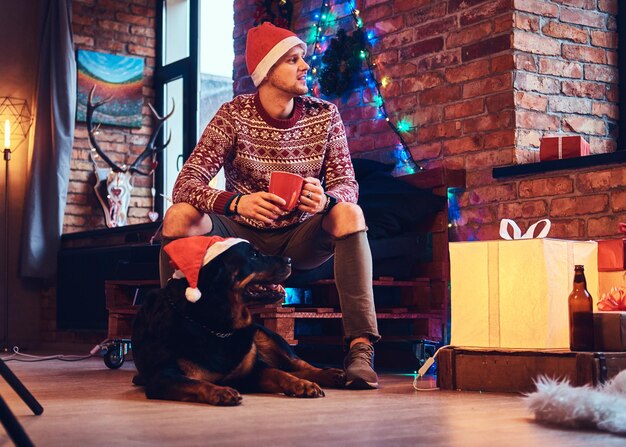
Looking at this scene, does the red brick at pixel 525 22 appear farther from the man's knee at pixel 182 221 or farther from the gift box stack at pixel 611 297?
the man's knee at pixel 182 221

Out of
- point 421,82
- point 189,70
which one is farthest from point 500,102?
point 189,70

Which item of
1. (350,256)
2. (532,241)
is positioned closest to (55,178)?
(350,256)

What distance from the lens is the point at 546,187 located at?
363cm

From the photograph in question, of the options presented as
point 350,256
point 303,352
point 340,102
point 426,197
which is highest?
point 340,102

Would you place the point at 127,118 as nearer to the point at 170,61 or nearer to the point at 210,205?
the point at 170,61

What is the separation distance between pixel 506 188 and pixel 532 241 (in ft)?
3.13

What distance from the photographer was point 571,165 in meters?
3.54

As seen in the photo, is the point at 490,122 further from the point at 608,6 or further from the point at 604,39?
the point at 608,6

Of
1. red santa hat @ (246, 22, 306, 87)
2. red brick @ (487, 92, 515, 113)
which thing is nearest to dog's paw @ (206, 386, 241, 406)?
red santa hat @ (246, 22, 306, 87)

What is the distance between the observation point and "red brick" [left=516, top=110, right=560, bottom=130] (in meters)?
3.75

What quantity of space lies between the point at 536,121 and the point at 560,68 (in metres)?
0.26

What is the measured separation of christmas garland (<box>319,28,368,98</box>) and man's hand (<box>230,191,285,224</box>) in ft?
5.76

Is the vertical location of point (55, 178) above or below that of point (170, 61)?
below

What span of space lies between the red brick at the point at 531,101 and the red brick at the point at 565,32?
268mm
